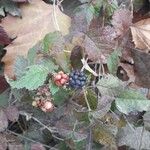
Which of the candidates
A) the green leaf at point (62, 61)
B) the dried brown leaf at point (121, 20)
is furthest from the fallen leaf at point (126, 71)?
the green leaf at point (62, 61)

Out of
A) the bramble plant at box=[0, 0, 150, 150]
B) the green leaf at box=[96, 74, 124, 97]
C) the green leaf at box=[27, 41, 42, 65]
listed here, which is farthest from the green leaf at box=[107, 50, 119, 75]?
the green leaf at box=[27, 41, 42, 65]

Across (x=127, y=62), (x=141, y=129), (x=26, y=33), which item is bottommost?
(x=141, y=129)

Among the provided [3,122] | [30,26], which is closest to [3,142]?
[3,122]

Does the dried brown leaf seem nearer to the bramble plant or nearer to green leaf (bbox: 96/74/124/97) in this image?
the bramble plant

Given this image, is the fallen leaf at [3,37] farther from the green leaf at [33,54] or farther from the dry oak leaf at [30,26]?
the green leaf at [33,54]

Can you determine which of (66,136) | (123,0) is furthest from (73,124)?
(123,0)

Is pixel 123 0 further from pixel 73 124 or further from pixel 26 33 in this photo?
pixel 73 124
